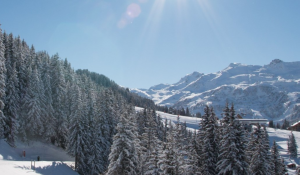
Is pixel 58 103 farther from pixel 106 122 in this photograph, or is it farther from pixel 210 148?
pixel 210 148

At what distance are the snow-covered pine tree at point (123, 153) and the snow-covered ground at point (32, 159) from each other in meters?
9.45

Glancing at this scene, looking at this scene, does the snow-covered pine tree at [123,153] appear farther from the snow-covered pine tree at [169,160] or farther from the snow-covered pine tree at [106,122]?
the snow-covered pine tree at [106,122]

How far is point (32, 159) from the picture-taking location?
125 feet

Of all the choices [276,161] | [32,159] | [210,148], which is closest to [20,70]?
[32,159]

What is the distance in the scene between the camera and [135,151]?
29.0 meters

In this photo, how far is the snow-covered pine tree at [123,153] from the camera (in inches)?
1086

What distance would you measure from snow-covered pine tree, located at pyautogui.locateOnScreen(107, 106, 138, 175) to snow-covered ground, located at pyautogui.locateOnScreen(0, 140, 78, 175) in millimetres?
9449

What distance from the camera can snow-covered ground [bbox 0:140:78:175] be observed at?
26.4 meters

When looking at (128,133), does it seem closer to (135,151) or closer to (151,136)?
(135,151)

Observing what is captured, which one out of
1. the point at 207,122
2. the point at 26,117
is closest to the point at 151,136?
the point at 207,122

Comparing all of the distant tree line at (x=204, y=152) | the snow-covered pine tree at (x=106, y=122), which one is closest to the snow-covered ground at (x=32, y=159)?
the snow-covered pine tree at (x=106, y=122)

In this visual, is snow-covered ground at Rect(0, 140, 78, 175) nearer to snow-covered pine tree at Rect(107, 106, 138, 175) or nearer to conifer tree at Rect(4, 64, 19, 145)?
conifer tree at Rect(4, 64, 19, 145)

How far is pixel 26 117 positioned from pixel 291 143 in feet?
334

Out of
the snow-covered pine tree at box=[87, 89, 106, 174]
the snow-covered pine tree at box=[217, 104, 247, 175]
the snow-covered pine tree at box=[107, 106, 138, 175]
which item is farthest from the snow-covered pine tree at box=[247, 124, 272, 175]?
the snow-covered pine tree at box=[87, 89, 106, 174]
